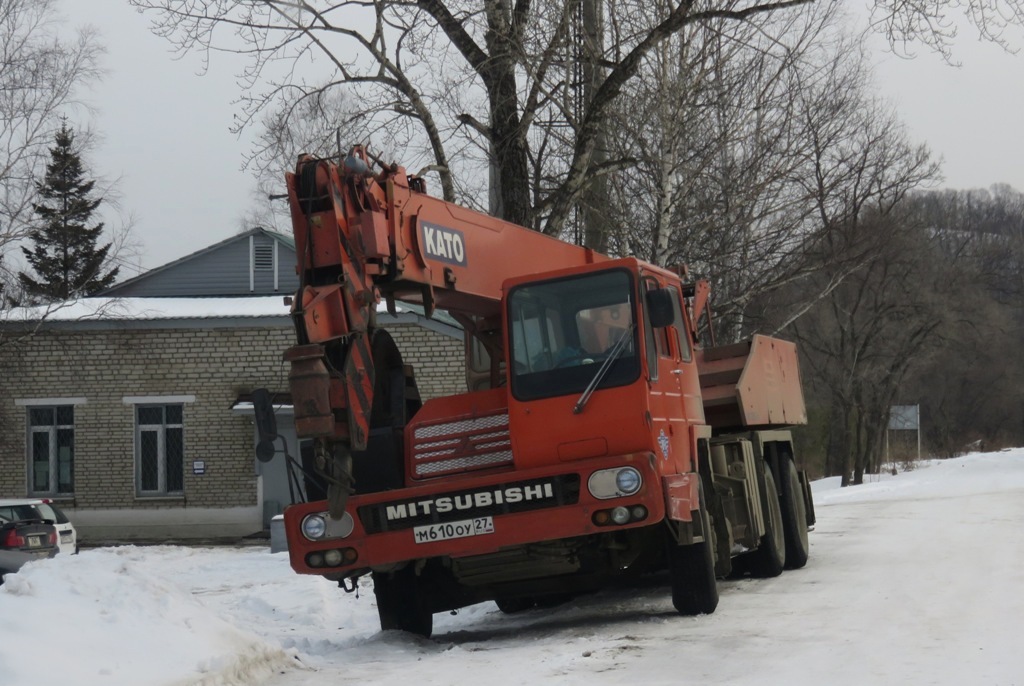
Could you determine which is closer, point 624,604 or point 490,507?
point 490,507

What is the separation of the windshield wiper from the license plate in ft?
3.30

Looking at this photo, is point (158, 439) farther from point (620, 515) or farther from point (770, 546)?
point (620, 515)

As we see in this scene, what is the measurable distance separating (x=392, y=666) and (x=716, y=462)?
12.9 feet

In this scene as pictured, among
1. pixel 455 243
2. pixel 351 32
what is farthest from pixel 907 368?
pixel 455 243

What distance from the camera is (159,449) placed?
92.6 feet

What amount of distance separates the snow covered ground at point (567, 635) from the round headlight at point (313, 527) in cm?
81

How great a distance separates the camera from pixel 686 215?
22078mm

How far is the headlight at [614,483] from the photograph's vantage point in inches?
336

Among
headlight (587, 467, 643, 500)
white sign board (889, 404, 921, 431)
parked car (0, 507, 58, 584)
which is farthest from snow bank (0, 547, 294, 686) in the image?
white sign board (889, 404, 921, 431)

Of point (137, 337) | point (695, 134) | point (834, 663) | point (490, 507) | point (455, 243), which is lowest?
point (834, 663)

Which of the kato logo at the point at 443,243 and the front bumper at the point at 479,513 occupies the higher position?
the kato logo at the point at 443,243

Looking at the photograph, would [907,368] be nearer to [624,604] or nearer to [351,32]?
[351,32]

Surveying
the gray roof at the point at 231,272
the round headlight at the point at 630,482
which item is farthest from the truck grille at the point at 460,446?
the gray roof at the point at 231,272

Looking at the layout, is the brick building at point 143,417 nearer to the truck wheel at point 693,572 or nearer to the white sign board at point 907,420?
the truck wheel at point 693,572
